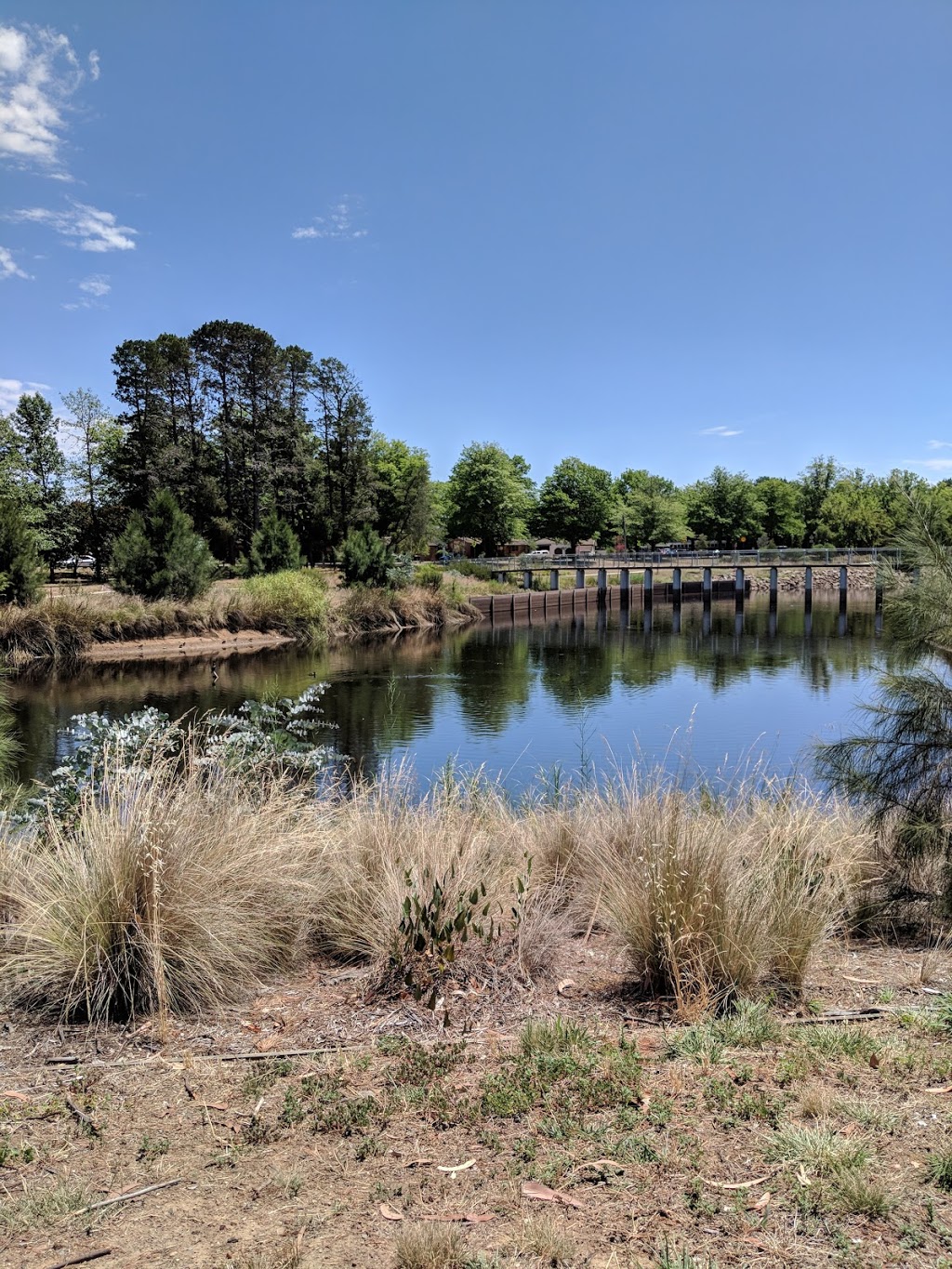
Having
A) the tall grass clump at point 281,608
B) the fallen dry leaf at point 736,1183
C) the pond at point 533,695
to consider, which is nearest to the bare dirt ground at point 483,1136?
the fallen dry leaf at point 736,1183

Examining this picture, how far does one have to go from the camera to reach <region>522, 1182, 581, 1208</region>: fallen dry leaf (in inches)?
94.3

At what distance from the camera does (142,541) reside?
102 feet

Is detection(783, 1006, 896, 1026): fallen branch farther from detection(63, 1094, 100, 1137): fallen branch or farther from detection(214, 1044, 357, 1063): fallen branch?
detection(63, 1094, 100, 1137): fallen branch

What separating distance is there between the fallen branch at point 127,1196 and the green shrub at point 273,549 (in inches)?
1465

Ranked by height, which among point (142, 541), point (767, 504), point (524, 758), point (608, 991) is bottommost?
point (524, 758)

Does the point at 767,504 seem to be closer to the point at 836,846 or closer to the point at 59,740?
the point at 59,740

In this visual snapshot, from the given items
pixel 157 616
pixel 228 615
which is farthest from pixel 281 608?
pixel 157 616

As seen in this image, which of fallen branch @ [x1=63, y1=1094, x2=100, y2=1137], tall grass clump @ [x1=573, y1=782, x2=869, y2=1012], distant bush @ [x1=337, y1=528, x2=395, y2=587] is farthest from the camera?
distant bush @ [x1=337, y1=528, x2=395, y2=587]

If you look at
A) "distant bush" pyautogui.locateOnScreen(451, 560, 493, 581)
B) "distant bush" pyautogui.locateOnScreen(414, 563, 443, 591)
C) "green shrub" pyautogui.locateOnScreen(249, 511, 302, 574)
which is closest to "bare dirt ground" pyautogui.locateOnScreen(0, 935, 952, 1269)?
"green shrub" pyautogui.locateOnScreen(249, 511, 302, 574)

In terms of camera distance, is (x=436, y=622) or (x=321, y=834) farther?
(x=436, y=622)

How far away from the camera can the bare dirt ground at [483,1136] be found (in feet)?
7.30

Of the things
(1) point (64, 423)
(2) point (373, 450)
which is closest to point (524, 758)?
(1) point (64, 423)

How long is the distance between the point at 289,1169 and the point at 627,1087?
1114mm

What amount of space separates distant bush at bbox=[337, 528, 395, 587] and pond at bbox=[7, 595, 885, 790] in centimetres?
444
